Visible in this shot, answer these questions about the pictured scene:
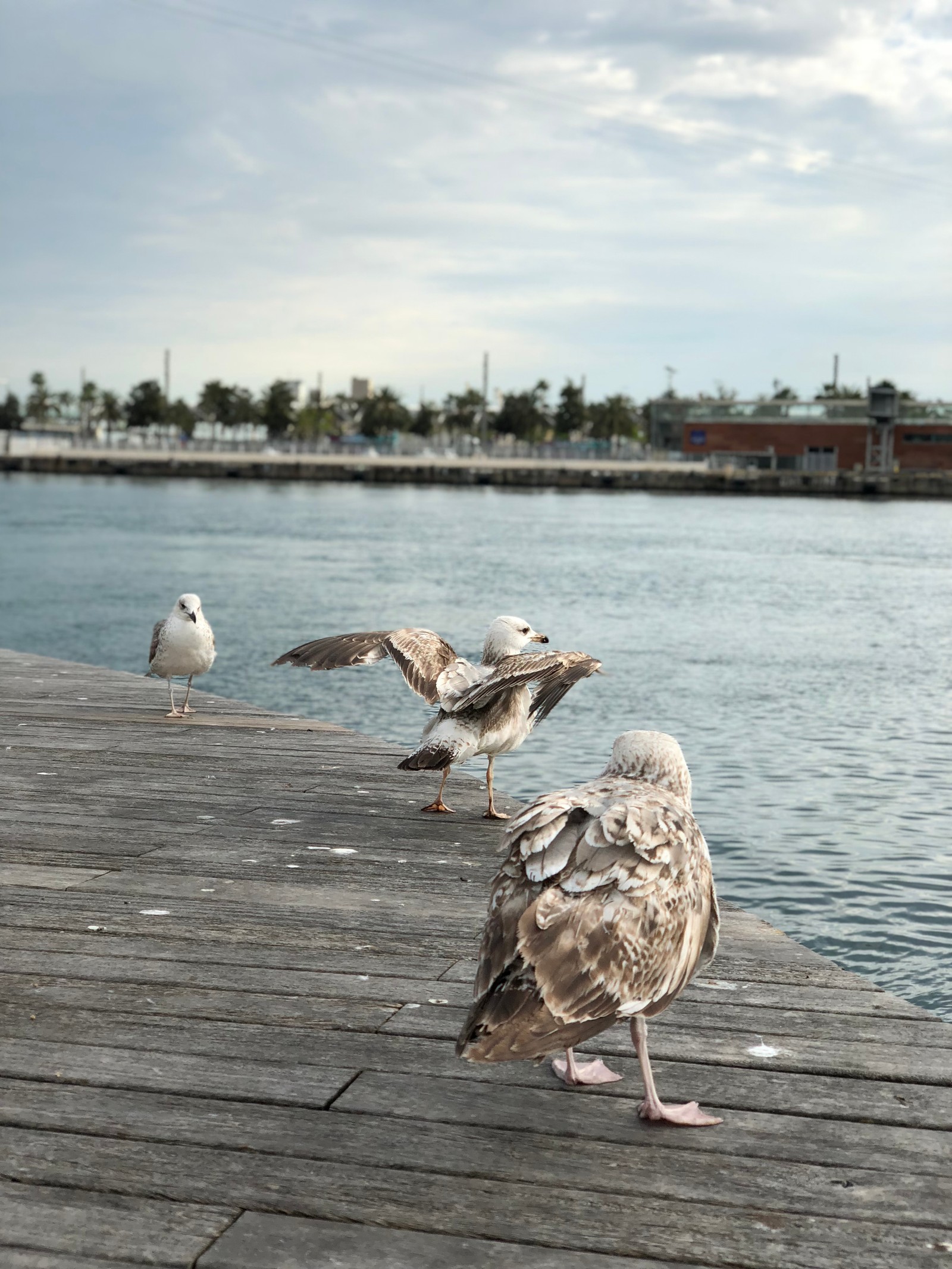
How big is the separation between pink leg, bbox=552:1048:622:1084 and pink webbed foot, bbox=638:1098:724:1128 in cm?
28

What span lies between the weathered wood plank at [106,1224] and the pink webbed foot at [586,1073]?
114 cm

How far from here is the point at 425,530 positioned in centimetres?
7094

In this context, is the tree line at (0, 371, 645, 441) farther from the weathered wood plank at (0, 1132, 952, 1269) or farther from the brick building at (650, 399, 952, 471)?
the weathered wood plank at (0, 1132, 952, 1269)

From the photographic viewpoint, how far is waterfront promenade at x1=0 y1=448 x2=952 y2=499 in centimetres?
12575

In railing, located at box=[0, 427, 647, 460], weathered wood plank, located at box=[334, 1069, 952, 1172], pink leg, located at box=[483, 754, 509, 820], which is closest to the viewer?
weathered wood plank, located at box=[334, 1069, 952, 1172]

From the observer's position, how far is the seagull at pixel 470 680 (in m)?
6.98

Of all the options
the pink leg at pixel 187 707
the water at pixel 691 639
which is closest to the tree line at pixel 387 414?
the water at pixel 691 639

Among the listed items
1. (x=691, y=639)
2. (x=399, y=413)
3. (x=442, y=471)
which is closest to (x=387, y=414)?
(x=399, y=413)

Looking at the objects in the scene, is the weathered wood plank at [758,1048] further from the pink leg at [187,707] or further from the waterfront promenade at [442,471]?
the waterfront promenade at [442,471]

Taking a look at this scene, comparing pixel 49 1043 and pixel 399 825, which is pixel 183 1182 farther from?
pixel 399 825

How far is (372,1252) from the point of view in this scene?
299 centimetres

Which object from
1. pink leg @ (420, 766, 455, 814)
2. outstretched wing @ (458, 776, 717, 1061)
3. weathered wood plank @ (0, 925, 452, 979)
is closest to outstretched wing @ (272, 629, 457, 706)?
pink leg @ (420, 766, 455, 814)

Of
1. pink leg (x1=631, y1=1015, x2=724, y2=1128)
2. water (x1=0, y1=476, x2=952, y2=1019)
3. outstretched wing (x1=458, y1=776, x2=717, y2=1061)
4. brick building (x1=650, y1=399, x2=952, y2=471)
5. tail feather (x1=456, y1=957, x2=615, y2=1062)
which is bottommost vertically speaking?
water (x1=0, y1=476, x2=952, y2=1019)

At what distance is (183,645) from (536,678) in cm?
412
